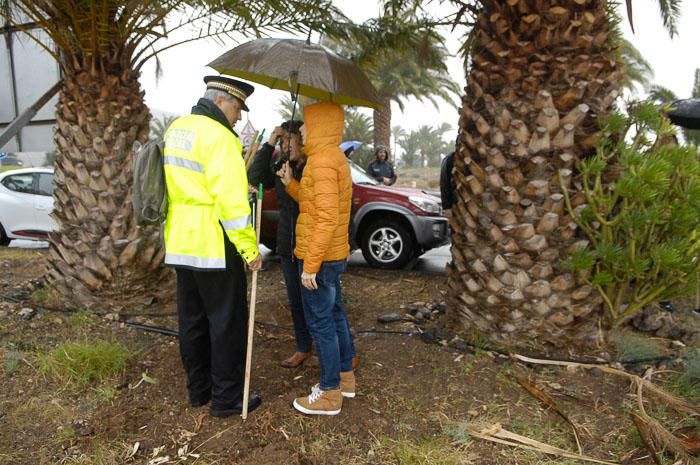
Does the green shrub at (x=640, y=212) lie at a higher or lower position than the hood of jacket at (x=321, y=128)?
lower

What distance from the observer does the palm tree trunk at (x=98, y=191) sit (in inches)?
185

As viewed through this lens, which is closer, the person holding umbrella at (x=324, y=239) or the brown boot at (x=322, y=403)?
the person holding umbrella at (x=324, y=239)

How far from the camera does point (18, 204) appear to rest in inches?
364

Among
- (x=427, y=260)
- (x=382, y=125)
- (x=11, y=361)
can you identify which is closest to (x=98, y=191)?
(x=11, y=361)

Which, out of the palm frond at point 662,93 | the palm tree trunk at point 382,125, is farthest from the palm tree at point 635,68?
the palm tree trunk at point 382,125

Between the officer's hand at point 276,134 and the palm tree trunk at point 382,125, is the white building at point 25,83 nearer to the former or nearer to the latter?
the officer's hand at point 276,134

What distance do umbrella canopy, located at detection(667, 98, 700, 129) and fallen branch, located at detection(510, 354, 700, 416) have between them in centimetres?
293

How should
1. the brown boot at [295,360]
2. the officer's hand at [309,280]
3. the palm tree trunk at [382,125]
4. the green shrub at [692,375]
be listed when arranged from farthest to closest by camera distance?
the palm tree trunk at [382,125], the brown boot at [295,360], the green shrub at [692,375], the officer's hand at [309,280]

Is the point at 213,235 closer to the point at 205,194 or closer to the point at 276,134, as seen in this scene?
the point at 205,194

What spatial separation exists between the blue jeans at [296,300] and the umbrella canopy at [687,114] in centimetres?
410

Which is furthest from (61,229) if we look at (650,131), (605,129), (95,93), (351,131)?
(351,131)

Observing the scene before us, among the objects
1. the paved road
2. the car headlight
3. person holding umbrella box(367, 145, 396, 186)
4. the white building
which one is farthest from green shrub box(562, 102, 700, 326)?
person holding umbrella box(367, 145, 396, 186)

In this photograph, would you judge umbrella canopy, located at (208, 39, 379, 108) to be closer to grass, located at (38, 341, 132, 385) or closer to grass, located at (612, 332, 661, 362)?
grass, located at (38, 341, 132, 385)

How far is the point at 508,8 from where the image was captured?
141 inches
